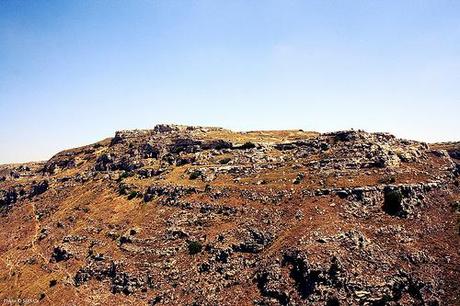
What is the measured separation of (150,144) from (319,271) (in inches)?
2784

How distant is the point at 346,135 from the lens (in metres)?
99.2

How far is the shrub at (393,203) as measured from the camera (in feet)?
254

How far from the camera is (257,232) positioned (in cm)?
7656

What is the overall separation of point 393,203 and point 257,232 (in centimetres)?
2382

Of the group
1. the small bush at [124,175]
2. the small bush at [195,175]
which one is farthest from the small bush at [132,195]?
the small bush at [195,175]

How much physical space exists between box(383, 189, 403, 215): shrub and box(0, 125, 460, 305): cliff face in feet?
0.56

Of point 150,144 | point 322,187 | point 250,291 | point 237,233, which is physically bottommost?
point 250,291

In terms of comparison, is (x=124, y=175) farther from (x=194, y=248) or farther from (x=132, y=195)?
(x=194, y=248)

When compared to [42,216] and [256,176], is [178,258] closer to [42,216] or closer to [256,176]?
[256,176]

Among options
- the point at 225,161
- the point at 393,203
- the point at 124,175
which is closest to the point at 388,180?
the point at 393,203

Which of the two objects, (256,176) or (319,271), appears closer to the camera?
(319,271)

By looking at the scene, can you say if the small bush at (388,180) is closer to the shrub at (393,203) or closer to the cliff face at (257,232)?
the cliff face at (257,232)

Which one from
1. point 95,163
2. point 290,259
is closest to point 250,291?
point 290,259

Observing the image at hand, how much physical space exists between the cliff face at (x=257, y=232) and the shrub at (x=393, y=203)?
0.56 feet
